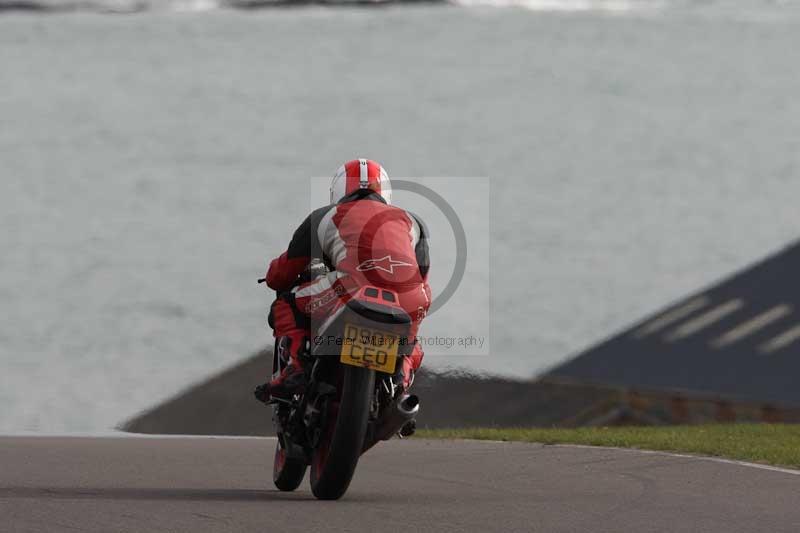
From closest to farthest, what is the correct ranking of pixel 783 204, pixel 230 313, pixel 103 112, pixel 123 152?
pixel 230 313, pixel 783 204, pixel 123 152, pixel 103 112

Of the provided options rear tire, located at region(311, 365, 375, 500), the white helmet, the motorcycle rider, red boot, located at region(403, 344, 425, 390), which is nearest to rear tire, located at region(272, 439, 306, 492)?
the motorcycle rider

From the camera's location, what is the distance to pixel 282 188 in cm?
3788

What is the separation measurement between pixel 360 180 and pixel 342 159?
103 ft

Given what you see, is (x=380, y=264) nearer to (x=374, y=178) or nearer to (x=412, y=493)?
(x=374, y=178)

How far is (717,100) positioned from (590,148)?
5528 millimetres

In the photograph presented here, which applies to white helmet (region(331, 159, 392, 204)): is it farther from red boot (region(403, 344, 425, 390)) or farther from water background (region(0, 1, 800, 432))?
water background (region(0, 1, 800, 432))

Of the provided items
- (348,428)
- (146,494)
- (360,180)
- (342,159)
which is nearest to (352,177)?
(360,180)

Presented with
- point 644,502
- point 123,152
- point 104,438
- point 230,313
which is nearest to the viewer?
point 644,502

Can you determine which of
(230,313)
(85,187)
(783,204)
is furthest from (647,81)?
(230,313)

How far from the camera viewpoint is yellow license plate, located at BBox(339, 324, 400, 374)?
8016mm

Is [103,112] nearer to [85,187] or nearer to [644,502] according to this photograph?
[85,187]

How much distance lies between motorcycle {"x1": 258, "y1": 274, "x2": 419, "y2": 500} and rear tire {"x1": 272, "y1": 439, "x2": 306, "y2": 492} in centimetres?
21

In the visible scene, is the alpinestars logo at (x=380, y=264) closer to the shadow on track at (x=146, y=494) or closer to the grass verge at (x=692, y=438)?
the shadow on track at (x=146, y=494)

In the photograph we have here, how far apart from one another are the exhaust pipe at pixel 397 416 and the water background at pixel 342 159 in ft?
40.3
